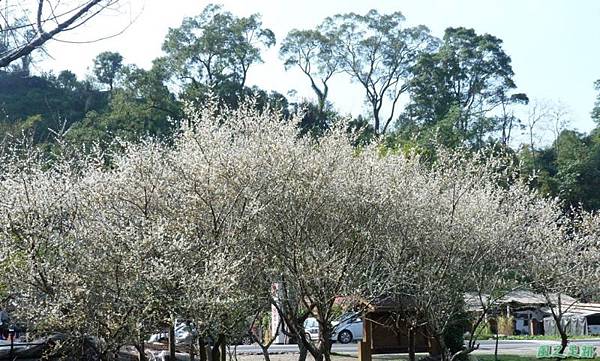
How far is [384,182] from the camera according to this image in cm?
1547

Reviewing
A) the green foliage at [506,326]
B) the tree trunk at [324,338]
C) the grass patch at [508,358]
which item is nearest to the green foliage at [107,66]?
the green foliage at [506,326]

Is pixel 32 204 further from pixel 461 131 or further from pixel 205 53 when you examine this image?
Answer: pixel 461 131

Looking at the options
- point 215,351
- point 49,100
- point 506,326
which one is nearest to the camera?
point 215,351

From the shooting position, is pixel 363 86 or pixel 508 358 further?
pixel 363 86

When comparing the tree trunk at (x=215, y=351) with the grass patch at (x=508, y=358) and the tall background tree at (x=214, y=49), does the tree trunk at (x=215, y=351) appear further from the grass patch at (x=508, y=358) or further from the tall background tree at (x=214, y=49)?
the tall background tree at (x=214, y=49)

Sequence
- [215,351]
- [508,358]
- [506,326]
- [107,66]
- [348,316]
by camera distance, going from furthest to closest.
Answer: [107,66] < [506,326] < [508,358] < [348,316] < [215,351]

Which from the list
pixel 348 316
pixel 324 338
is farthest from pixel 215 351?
pixel 348 316

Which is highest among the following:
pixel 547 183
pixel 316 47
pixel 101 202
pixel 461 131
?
pixel 316 47

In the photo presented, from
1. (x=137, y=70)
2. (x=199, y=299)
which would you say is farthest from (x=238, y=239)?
(x=137, y=70)

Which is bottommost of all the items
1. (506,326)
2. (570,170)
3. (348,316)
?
(506,326)

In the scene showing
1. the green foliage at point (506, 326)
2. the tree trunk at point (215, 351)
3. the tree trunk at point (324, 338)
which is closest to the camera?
the tree trunk at point (215, 351)

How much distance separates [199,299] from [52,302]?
233 centimetres

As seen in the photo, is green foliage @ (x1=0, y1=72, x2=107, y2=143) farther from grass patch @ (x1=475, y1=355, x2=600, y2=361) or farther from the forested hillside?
grass patch @ (x1=475, y1=355, x2=600, y2=361)

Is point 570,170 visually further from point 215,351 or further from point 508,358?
point 215,351
